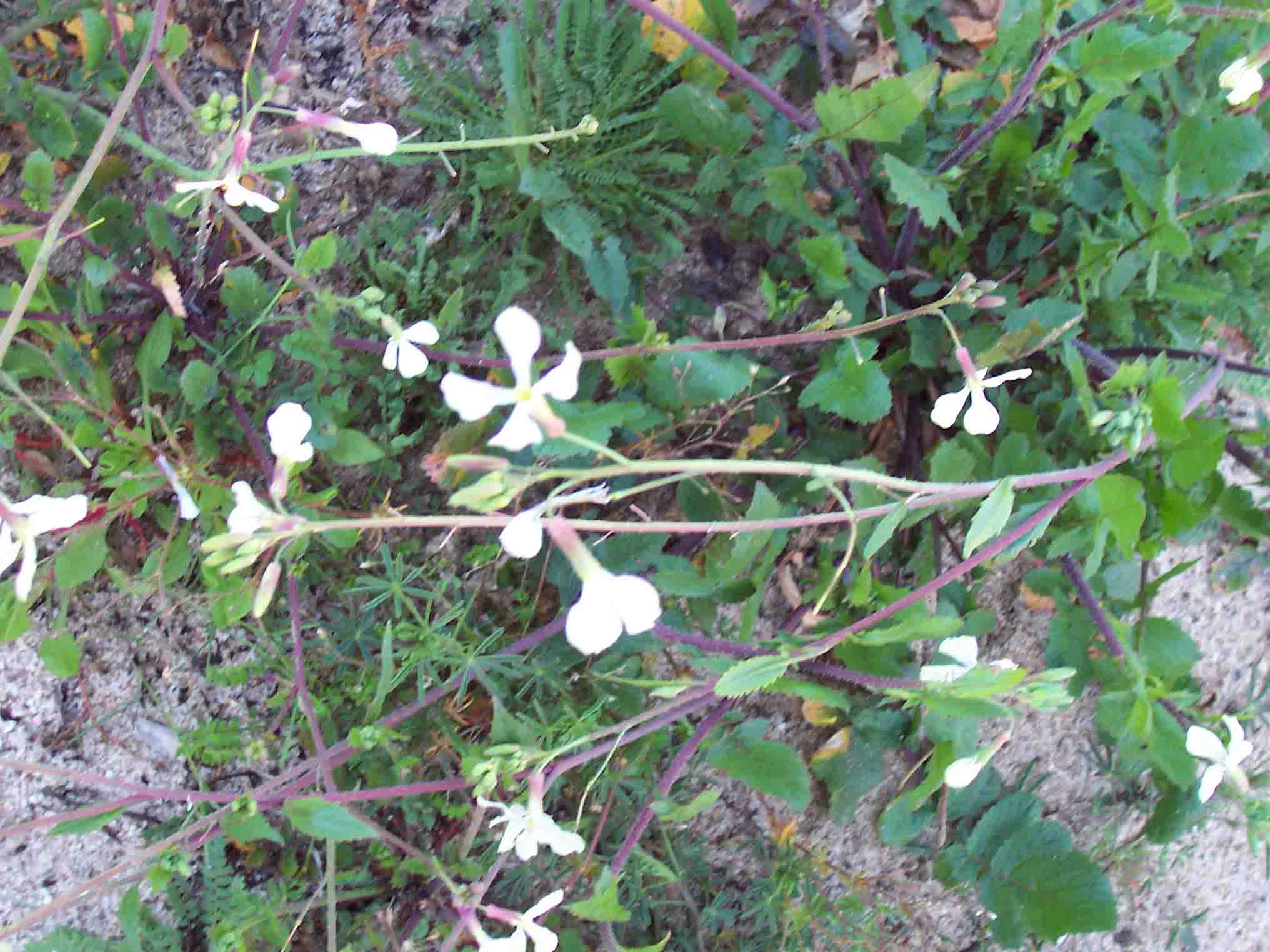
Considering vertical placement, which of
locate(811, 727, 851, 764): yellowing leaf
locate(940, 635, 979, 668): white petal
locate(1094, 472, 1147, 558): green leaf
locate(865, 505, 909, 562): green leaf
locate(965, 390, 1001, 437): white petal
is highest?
locate(965, 390, 1001, 437): white petal

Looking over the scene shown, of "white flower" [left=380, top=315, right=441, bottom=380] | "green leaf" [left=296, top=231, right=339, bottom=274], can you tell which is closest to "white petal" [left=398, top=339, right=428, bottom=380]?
"white flower" [left=380, top=315, right=441, bottom=380]

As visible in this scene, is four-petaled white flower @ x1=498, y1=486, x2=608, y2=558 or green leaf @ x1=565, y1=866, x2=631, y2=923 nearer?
four-petaled white flower @ x1=498, y1=486, x2=608, y2=558

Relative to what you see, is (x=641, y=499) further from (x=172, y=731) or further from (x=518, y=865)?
(x=172, y=731)

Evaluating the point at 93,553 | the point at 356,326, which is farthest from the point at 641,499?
the point at 93,553

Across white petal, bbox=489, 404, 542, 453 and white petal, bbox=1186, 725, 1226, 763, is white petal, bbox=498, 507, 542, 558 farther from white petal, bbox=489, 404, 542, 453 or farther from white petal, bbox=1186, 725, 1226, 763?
white petal, bbox=1186, 725, 1226, 763

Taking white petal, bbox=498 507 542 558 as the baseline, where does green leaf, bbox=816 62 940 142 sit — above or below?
above

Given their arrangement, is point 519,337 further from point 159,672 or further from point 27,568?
point 159,672

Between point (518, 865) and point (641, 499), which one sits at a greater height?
point (641, 499)
